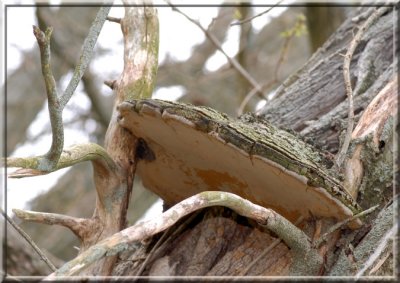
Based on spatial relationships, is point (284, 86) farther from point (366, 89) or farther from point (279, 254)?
point (279, 254)

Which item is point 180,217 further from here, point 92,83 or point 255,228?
point 92,83

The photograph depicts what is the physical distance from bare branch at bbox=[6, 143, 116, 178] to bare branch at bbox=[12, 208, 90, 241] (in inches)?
4.6

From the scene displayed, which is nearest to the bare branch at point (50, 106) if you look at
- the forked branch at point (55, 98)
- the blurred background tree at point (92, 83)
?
the forked branch at point (55, 98)

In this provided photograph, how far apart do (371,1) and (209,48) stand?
6.84 ft

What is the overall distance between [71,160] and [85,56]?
Answer: 0.24m

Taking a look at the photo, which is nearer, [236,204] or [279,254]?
[236,204]

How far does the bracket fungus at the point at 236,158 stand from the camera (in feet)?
4.42

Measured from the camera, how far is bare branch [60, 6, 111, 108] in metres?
1.22

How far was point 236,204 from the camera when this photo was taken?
1302 millimetres

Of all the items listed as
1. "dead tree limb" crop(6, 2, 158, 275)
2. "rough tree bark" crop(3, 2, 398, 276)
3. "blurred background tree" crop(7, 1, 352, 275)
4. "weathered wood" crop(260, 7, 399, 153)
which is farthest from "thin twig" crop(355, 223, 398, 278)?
"blurred background tree" crop(7, 1, 352, 275)

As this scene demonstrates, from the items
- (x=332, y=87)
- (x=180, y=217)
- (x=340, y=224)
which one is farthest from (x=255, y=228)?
(x=332, y=87)

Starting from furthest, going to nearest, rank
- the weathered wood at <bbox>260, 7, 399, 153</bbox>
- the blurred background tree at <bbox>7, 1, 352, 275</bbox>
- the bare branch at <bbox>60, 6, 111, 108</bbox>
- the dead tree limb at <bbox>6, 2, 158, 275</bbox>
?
the blurred background tree at <bbox>7, 1, 352, 275</bbox>, the weathered wood at <bbox>260, 7, 399, 153</bbox>, the dead tree limb at <bbox>6, 2, 158, 275</bbox>, the bare branch at <bbox>60, 6, 111, 108</bbox>

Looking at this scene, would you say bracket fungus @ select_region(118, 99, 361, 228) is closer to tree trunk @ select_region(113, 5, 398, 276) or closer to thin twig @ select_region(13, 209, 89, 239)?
tree trunk @ select_region(113, 5, 398, 276)

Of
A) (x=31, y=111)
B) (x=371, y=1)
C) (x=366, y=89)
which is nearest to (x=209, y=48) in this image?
(x=31, y=111)
